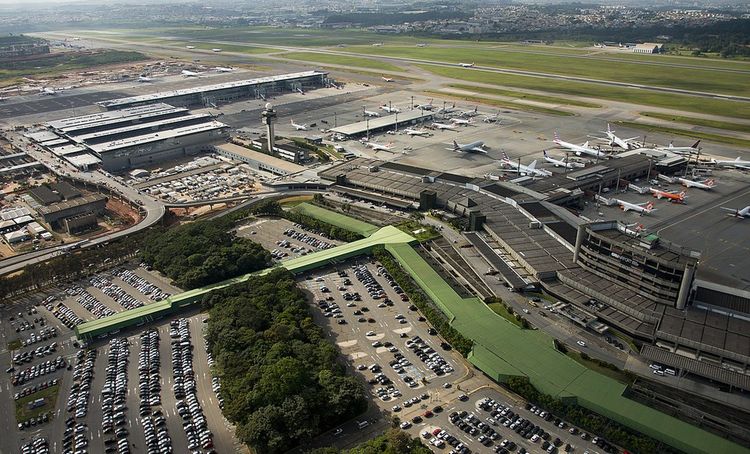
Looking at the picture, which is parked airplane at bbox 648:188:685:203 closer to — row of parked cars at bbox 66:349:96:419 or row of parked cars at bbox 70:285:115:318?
row of parked cars at bbox 70:285:115:318

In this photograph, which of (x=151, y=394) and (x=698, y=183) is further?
(x=698, y=183)

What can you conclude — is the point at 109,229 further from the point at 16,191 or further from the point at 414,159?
the point at 414,159

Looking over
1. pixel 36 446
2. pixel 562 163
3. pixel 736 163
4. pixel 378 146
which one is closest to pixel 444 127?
pixel 378 146

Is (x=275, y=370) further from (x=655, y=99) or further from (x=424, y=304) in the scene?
(x=655, y=99)

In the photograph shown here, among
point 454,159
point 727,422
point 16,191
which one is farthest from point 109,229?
point 727,422

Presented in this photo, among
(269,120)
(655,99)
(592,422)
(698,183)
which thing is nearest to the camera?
(592,422)

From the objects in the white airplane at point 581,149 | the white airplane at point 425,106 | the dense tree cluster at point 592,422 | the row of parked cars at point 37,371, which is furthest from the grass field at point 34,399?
the white airplane at point 425,106
